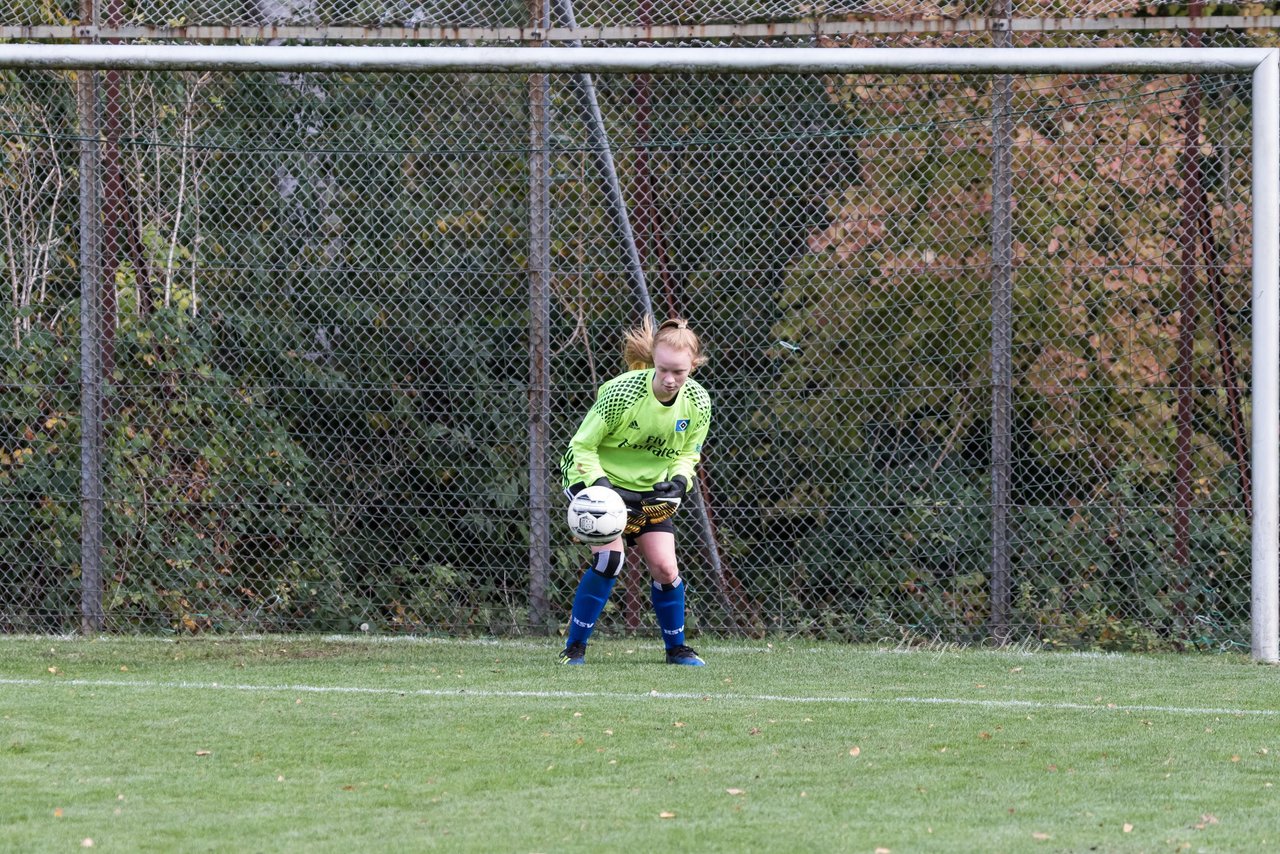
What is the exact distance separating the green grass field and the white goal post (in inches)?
31.4

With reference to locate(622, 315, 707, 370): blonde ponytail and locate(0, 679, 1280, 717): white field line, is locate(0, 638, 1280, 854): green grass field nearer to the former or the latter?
locate(0, 679, 1280, 717): white field line

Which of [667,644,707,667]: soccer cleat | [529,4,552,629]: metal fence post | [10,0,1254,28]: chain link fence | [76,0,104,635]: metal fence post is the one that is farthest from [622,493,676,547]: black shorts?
[76,0,104,635]: metal fence post

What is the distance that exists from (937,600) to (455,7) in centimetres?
420

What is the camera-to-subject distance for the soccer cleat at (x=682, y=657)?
6.54 metres

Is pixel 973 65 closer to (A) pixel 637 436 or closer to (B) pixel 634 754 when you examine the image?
(A) pixel 637 436

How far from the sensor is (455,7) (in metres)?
8.66

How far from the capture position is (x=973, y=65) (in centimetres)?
688

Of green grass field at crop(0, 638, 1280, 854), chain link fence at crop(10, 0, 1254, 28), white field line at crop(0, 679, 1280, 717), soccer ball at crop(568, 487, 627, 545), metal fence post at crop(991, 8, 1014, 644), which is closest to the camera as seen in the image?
green grass field at crop(0, 638, 1280, 854)

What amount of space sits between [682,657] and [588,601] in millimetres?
486

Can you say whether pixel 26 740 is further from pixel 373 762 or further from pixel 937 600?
pixel 937 600

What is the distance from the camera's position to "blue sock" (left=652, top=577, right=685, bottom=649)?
6.45 m

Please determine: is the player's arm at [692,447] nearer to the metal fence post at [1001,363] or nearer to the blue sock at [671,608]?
the blue sock at [671,608]

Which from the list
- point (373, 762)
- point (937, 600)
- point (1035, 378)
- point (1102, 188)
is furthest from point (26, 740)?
point (1102, 188)

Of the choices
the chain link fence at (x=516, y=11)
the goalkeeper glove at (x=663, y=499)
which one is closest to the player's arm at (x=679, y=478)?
the goalkeeper glove at (x=663, y=499)
